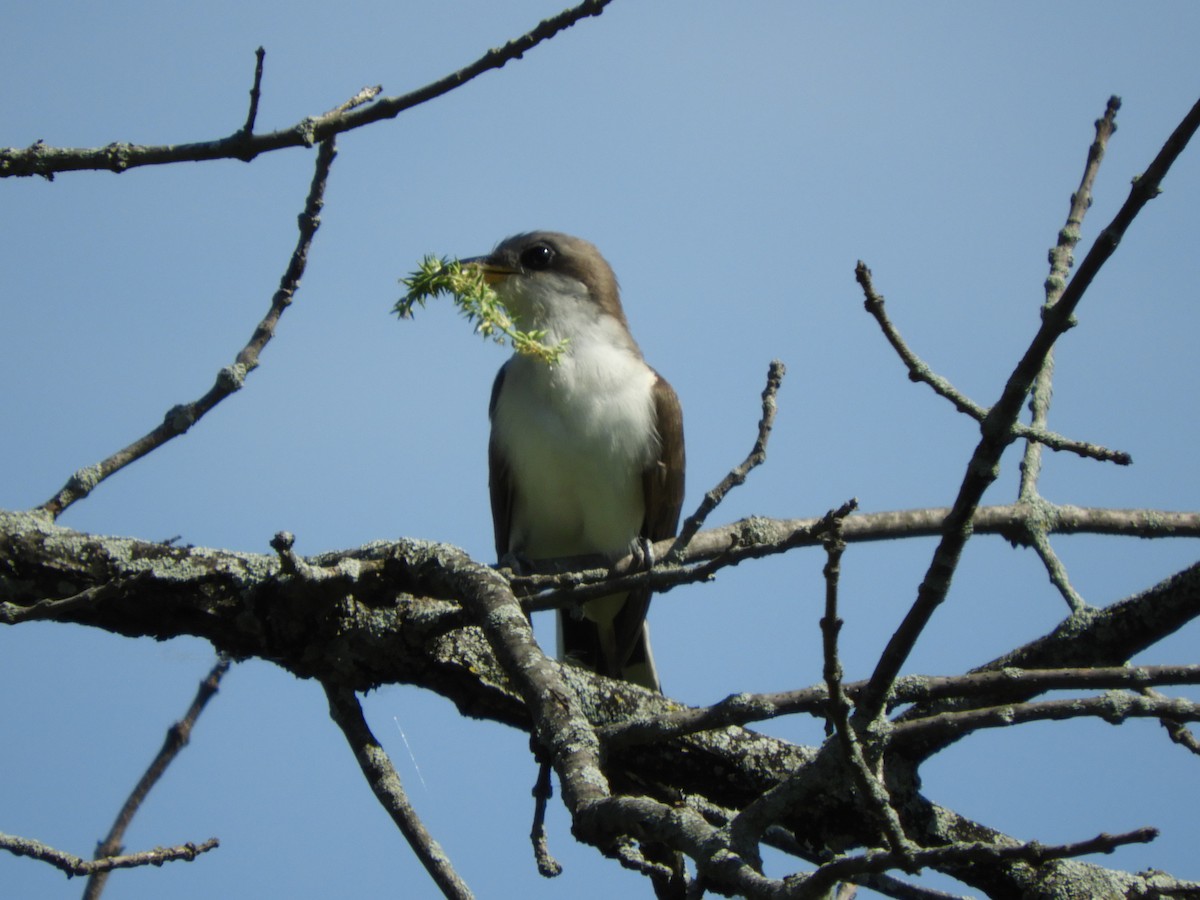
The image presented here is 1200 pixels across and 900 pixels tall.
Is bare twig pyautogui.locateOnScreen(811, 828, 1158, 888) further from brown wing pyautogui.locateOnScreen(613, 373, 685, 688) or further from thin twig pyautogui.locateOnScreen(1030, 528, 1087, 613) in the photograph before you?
brown wing pyautogui.locateOnScreen(613, 373, 685, 688)

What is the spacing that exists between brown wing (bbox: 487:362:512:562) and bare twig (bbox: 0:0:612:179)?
369 cm

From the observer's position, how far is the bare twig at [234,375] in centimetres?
394

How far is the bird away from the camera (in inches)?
247

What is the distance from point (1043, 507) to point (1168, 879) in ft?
5.60

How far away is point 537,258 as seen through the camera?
7.05 m

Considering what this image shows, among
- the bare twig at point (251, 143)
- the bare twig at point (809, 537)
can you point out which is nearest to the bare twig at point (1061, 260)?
the bare twig at point (809, 537)

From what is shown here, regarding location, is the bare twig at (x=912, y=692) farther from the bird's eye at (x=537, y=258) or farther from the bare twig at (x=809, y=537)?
the bird's eye at (x=537, y=258)

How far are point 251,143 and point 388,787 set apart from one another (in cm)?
176

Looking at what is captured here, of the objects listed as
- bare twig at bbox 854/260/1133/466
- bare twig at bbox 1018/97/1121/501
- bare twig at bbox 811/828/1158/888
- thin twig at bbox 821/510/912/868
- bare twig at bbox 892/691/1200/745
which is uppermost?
bare twig at bbox 1018/97/1121/501

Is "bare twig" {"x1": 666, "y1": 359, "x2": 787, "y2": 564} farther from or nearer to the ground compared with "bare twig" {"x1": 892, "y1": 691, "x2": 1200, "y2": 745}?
farther from the ground

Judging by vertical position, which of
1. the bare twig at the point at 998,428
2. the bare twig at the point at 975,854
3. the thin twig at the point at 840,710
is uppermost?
the bare twig at the point at 998,428

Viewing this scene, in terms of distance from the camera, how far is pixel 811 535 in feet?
10.7

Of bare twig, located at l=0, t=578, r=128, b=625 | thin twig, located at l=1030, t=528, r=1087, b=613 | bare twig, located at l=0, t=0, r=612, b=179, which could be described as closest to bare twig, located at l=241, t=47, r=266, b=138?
bare twig, located at l=0, t=0, r=612, b=179

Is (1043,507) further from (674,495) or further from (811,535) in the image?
(674,495)
